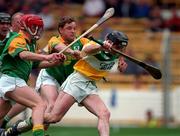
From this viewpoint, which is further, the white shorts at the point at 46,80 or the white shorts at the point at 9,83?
the white shorts at the point at 46,80

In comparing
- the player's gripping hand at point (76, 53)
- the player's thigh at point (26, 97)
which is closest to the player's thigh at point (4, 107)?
the player's thigh at point (26, 97)

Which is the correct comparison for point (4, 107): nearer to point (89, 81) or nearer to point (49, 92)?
point (49, 92)

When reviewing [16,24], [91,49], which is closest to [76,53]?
[91,49]

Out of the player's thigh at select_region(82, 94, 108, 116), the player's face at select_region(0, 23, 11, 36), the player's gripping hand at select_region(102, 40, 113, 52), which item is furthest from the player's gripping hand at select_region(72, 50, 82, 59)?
the player's face at select_region(0, 23, 11, 36)

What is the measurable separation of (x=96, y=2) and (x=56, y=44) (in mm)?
12478

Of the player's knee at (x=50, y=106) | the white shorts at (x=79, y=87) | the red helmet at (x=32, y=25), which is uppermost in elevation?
the red helmet at (x=32, y=25)

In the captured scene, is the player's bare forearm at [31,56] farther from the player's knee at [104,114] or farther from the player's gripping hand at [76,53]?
the player's knee at [104,114]

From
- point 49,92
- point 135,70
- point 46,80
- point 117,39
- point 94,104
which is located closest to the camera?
point 117,39

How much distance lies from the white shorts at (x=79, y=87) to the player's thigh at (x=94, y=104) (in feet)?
0.21

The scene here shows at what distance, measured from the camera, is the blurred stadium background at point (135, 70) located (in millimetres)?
22625

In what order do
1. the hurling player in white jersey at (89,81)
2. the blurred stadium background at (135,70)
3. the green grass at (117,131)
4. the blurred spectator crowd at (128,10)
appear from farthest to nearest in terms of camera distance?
the blurred spectator crowd at (128,10), the blurred stadium background at (135,70), the green grass at (117,131), the hurling player in white jersey at (89,81)

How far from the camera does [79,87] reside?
13.9 metres

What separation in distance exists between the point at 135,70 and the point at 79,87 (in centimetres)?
937

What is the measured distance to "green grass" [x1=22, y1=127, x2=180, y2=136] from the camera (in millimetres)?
19344
